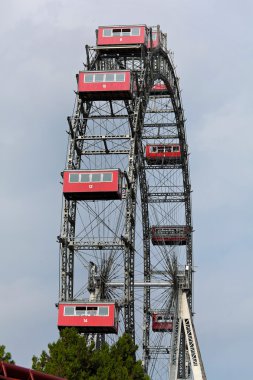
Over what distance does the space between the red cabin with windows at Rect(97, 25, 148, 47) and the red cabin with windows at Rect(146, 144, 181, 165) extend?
55.9ft

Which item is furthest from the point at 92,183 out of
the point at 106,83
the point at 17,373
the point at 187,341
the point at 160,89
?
the point at 17,373

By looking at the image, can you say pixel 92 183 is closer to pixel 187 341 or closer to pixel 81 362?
pixel 81 362

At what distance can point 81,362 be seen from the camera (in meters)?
80.9

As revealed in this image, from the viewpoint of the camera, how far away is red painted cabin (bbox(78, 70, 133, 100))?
98.4 metres

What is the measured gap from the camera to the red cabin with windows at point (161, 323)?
116 meters

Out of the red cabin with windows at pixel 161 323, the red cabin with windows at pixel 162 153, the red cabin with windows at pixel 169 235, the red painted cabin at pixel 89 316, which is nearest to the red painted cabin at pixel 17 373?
the red painted cabin at pixel 89 316

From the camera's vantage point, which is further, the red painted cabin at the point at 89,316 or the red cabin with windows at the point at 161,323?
the red cabin with windows at the point at 161,323

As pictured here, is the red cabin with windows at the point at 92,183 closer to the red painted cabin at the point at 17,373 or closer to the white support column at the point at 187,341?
the white support column at the point at 187,341

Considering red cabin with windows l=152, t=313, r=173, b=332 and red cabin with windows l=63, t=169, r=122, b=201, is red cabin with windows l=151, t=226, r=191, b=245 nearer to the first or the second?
red cabin with windows l=152, t=313, r=173, b=332

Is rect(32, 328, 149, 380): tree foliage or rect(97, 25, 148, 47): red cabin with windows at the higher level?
rect(97, 25, 148, 47): red cabin with windows

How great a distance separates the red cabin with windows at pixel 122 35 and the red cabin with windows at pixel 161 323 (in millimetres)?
27908

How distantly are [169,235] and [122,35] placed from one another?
25.4 m

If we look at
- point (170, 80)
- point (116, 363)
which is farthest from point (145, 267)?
point (116, 363)

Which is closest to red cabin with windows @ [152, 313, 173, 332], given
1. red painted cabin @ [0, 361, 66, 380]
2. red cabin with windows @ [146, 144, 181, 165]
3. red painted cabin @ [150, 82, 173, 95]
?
red cabin with windows @ [146, 144, 181, 165]
